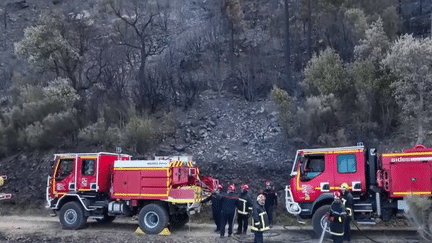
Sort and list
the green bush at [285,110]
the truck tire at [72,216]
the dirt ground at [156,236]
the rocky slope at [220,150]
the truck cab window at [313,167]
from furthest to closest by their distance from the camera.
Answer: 1. the green bush at [285,110]
2. the rocky slope at [220,150]
3. the truck tire at [72,216]
4. the truck cab window at [313,167]
5. the dirt ground at [156,236]

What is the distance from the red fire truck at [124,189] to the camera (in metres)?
15.2

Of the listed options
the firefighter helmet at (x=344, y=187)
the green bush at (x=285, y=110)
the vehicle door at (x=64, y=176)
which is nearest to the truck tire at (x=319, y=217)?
the firefighter helmet at (x=344, y=187)

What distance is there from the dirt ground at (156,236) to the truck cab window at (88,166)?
80.4 inches

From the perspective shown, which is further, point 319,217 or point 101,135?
point 101,135

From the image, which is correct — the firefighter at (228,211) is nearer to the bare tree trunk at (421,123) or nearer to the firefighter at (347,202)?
the firefighter at (347,202)

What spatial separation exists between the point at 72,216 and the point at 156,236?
3.45 m

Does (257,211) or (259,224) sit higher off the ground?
(257,211)

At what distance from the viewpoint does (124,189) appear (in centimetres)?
1562

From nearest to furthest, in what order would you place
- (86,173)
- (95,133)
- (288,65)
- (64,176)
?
(86,173) < (64,176) < (95,133) < (288,65)

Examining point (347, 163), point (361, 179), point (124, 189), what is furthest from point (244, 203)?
point (124, 189)

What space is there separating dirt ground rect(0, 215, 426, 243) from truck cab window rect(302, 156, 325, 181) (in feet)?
6.38

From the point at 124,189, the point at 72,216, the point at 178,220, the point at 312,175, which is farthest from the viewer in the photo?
the point at 178,220

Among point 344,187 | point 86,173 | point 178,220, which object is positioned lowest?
point 178,220

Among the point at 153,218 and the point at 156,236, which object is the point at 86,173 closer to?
the point at 153,218
